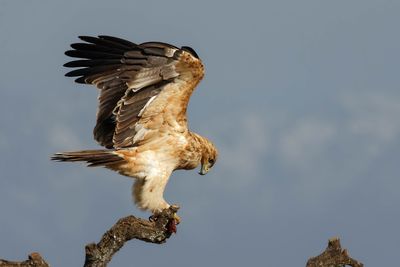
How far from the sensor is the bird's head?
1156cm

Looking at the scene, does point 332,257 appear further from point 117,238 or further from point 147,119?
point 147,119

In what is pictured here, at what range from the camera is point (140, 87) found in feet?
36.0

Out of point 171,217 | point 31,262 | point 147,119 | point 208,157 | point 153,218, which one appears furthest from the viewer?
point 208,157

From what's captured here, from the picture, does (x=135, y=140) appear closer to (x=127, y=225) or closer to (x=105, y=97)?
(x=105, y=97)

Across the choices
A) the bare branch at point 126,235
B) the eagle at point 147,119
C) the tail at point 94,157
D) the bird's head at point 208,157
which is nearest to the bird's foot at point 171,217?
the bare branch at point 126,235

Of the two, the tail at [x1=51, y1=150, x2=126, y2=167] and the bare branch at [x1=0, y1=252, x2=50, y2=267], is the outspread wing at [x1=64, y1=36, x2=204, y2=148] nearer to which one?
the tail at [x1=51, y1=150, x2=126, y2=167]

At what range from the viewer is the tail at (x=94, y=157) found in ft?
32.2

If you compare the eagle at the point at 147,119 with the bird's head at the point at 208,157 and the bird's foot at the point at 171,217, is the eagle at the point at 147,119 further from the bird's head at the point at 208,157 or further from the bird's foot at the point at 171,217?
the bird's foot at the point at 171,217

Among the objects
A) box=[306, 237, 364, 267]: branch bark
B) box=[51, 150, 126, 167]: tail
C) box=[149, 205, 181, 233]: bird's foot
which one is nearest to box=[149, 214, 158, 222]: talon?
box=[149, 205, 181, 233]: bird's foot

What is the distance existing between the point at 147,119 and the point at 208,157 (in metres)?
1.18

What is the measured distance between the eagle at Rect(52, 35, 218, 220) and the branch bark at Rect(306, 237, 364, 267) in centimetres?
218

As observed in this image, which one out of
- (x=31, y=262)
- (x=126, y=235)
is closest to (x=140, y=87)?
(x=126, y=235)

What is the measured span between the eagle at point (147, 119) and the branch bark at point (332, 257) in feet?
7.14

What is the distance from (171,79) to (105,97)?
130 centimetres
